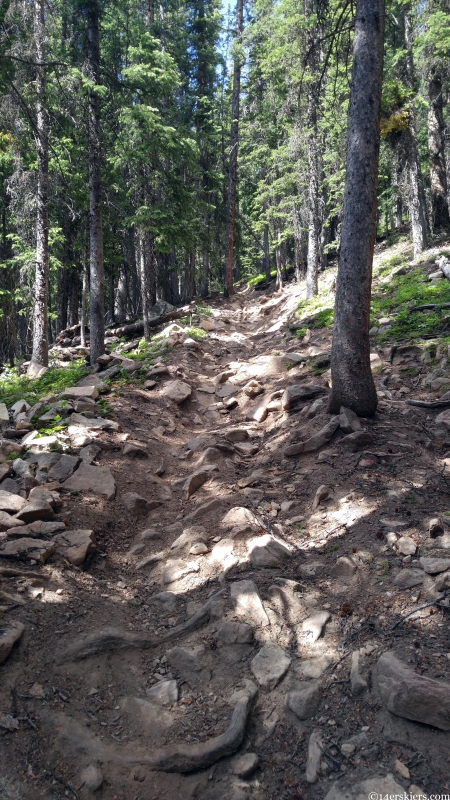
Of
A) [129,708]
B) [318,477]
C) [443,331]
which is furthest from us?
[443,331]

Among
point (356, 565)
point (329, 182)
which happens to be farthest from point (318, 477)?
point (329, 182)

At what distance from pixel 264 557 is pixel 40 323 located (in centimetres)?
1197

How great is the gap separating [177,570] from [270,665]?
1654 millimetres

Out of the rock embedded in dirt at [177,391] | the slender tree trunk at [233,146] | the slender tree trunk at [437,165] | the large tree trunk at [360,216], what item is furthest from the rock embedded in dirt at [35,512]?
the slender tree trunk at [233,146]

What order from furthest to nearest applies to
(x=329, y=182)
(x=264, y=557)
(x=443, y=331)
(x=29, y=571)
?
(x=329, y=182)
(x=443, y=331)
(x=264, y=557)
(x=29, y=571)

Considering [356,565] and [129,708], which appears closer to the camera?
[129,708]

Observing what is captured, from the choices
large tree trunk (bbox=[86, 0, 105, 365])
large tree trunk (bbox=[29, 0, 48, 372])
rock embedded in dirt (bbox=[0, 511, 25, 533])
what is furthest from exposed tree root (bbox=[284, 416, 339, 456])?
large tree trunk (bbox=[29, 0, 48, 372])

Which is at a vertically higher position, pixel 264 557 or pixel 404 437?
pixel 404 437

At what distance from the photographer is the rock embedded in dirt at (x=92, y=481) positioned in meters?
6.39

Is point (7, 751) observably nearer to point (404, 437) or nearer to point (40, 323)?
point (404, 437)

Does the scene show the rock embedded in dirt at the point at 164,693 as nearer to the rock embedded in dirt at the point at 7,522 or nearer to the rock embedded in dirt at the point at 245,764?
the rock embedded in dirt at the point at 245,764

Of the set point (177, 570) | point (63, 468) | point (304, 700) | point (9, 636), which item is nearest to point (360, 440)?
point (177, 570)

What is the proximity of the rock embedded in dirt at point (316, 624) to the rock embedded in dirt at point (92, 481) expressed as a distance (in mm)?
3183

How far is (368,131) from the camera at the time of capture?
253 inches
